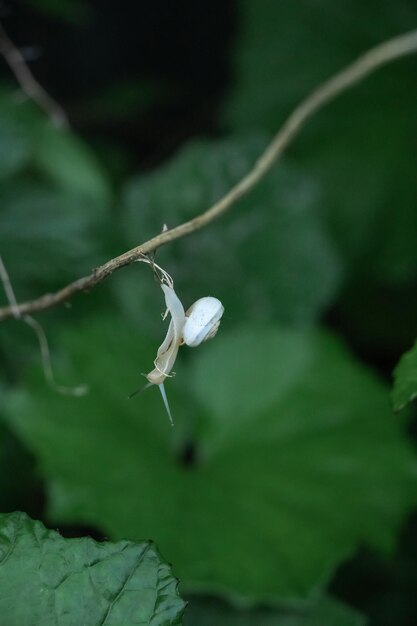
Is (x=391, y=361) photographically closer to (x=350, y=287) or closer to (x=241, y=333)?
(x=350, y=287)

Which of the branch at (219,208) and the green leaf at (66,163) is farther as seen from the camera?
the green leaf at (66,163)

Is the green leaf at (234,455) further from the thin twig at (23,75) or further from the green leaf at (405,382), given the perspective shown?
the green leaf at (405,382)

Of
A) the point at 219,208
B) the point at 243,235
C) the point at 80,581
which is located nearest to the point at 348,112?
the point at 243,235

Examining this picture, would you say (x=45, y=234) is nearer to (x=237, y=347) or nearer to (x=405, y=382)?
(x=237, y=347)

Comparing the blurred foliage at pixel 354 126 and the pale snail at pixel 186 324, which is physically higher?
the blurred foliage at pixel 354 126

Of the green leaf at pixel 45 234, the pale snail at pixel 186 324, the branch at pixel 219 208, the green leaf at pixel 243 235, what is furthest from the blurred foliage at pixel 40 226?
the pale snail at pixel 186 324

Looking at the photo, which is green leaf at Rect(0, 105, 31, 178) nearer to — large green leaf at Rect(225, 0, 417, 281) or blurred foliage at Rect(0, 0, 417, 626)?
blurred foliage at Rect(0, 0, 417, 626)
